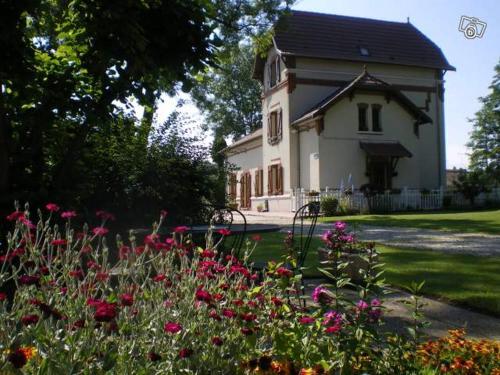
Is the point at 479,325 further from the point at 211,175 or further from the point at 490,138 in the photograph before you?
the point at 490,138

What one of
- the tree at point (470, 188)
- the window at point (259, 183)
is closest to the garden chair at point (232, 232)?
the tree at point (470, 188)

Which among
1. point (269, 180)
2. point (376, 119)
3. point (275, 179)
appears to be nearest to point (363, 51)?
point (376, 119)

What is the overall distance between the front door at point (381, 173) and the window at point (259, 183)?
327 inches

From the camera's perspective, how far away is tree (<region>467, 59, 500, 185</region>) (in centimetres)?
4272

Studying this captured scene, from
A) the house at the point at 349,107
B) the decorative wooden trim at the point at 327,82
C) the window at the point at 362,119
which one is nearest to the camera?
the house at the point at 349,107

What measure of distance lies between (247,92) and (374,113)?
2357cm

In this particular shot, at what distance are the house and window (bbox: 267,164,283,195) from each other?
6cm

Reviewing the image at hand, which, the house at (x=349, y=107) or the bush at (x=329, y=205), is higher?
the house at (x=349, y=107)

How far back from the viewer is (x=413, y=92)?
29.9 m

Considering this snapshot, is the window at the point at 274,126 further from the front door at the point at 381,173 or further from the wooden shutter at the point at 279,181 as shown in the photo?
the front door at the point at 381,173

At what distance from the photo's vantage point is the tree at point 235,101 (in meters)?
48.0

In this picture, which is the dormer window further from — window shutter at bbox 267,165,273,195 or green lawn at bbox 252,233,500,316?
green lawn at bbox 252,233,500,316

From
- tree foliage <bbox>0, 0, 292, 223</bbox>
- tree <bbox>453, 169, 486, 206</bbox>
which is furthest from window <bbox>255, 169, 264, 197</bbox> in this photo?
tree foliage <bbox>0, 0, 292, 223</bbox>

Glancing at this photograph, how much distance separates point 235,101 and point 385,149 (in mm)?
25927
